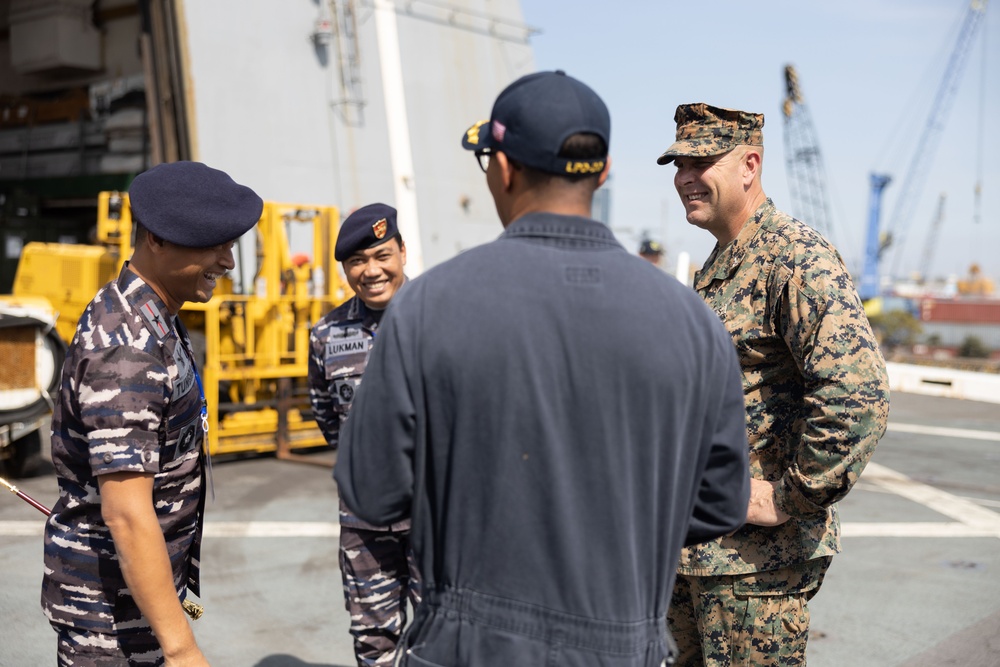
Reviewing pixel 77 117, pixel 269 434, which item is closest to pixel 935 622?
pixel 269 434

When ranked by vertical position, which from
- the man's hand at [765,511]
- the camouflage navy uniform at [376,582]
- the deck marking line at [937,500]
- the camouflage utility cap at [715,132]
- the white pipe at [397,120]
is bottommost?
the deck marking line at [937,500]

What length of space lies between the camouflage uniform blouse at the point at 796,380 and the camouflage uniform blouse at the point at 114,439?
1.31 meters

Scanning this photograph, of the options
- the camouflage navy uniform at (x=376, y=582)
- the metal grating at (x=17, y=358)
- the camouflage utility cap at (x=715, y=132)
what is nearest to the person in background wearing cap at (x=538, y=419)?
the camouflage utility cap at (x=715, y=132)

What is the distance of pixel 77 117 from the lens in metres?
18.4

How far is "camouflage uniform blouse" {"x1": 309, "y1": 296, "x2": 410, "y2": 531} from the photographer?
3.54 meters

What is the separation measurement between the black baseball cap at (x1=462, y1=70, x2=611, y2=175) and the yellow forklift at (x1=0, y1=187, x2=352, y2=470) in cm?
618

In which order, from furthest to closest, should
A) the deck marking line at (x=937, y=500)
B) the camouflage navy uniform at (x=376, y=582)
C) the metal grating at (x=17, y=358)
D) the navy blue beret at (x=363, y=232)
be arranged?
1. the metal grating at (x=17, y=358)
2. the deck marking line at (x=937, y=500)
3. the navy blue beret at (x=363, y=232)
4. the camouflage navy uniform at (x=376, y=582)

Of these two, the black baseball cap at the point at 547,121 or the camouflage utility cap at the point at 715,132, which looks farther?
the camouflage utility cap at the point at 715,132

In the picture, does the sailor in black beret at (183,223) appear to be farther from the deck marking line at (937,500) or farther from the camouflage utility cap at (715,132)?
the deck marking line at (937,500)

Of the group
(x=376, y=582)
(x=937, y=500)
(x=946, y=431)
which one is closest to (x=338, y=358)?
(x=376, y=582)

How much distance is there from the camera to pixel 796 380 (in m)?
2.45

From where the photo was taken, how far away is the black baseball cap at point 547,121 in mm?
1520

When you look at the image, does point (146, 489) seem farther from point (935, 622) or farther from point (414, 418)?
point (935, 622)

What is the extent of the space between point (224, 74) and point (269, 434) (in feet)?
19.8
